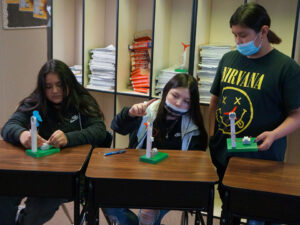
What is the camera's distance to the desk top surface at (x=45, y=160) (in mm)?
1564

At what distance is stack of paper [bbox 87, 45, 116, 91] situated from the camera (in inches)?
122

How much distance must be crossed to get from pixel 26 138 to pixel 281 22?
201 centimetres

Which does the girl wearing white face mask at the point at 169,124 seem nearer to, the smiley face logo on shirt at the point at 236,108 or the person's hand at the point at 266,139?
the smiley face logo on shirt at the point at 236,108

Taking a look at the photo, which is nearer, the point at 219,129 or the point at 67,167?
the point at 67,167

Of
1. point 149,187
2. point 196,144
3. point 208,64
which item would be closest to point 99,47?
point 208,64

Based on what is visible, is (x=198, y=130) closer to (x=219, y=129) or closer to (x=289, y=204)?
(x=219, y=129)

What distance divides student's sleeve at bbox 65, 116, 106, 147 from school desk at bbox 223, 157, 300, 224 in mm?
768

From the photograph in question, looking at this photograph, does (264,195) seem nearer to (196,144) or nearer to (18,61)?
(196,144)

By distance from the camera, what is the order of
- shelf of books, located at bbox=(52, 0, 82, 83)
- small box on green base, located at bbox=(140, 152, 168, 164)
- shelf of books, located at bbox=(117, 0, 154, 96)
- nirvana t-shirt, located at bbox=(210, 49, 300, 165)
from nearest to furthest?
Result: small box on green base, located at bbox=(140, 152, 168, 164) < nirvana t-shirt, located at bbox=(210, 49, 300, 165) < shelf of books, located at bbox=(117, 0, 154, 96) < shelf of books, located at bbox=(52, 0, 82, 83)

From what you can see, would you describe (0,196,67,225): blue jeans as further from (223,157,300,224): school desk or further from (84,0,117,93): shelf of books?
(84,0,117,93): shelf of books

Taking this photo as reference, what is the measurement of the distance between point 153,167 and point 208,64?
1.37 m

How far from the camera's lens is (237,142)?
1771 millimetres

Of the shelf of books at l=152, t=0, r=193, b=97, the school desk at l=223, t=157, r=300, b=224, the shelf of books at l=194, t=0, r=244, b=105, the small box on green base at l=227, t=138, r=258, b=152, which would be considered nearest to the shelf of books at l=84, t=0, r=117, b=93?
the shelf of books at l=152, t=0, r=193, b=97

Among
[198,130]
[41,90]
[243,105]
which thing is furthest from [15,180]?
[243,105]
